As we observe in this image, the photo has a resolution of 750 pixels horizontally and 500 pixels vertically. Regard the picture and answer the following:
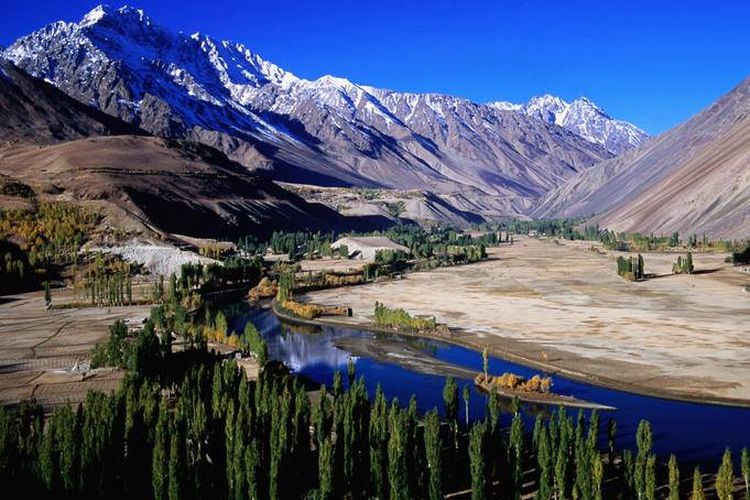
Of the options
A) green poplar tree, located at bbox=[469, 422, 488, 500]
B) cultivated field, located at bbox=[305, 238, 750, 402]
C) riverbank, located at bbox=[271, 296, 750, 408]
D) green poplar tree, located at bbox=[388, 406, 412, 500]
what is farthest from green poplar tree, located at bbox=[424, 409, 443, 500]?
cultivated field, located at bbox=[305, 238, 750, 402]

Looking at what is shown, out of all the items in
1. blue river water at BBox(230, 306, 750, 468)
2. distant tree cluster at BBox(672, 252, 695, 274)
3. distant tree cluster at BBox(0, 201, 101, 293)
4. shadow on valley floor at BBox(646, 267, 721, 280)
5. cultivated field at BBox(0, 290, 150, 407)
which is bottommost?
blue river water at BBox(230, 306, 750, 468)

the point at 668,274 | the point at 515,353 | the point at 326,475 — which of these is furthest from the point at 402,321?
the point at 668,274

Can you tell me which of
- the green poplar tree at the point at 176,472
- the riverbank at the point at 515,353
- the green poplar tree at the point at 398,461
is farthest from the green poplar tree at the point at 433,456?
the riverbank at the point at 515,353

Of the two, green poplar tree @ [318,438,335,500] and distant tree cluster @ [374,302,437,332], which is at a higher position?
distant tree cluster @ [374,302,437,332]

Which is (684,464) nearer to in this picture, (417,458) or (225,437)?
(417,458)

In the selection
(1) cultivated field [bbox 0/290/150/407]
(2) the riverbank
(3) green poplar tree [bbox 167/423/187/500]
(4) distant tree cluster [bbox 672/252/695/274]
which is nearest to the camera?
(3) green poplar tree [bbox 167/423/187/500]

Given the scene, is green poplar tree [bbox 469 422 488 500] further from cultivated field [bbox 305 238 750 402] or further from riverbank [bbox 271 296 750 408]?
cultivated field [bbox 305 238 750 402]

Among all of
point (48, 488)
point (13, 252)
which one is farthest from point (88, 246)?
point (48, 488)

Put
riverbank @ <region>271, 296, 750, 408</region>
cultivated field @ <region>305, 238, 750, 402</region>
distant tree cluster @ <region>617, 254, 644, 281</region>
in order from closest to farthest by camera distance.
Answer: riverbank @ <region>271, 296, 750, 408</region> → cultivated field @ <region>305, 238, 750, 402</region> → distant tree cluster @ <region>617, 254, 644, 281</region>

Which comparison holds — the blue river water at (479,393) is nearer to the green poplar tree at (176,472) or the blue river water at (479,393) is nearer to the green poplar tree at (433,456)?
the green poplar tree at (433,456)
